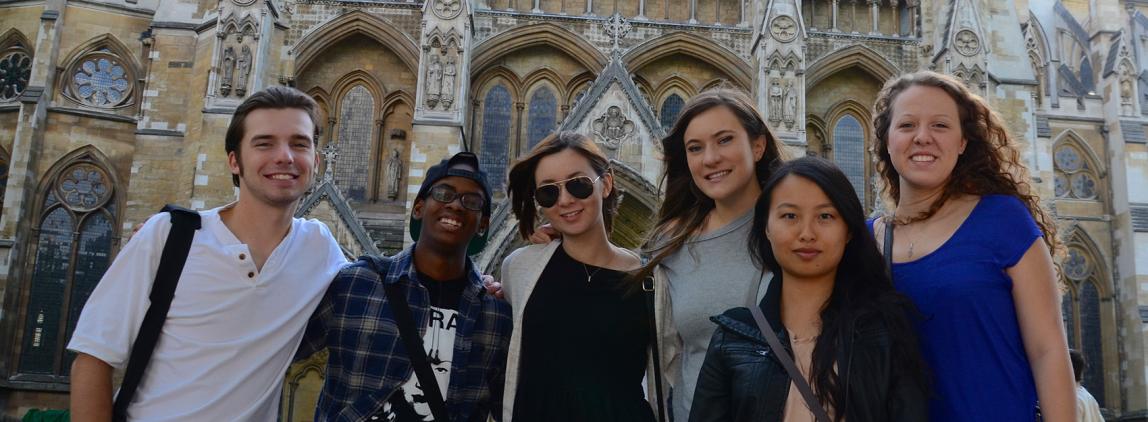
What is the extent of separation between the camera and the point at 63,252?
17219 mm

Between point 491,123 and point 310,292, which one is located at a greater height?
point 491,123

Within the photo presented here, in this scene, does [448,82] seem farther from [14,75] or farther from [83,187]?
[14,75]

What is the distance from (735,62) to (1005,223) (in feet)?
47.8

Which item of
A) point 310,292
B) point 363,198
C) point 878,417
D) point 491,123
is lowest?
point 878,417

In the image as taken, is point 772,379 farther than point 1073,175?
No

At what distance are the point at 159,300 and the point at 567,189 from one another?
1609mm

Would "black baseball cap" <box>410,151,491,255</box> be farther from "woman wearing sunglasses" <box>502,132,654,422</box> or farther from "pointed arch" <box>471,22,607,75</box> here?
"pointed arch" <box>471,22,607,75</box>

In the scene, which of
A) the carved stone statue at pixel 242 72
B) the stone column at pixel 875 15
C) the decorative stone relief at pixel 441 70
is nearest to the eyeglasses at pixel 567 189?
the decorative stone relief at pixel 441 70

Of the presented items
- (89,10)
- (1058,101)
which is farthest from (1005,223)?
(1058,101)

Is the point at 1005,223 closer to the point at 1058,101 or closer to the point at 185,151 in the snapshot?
the point at 185,151

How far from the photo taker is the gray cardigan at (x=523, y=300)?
3.29 metres

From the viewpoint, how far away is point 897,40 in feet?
56.7

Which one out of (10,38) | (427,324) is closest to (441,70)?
(10,38)

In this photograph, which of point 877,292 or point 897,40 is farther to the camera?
point 897,40
